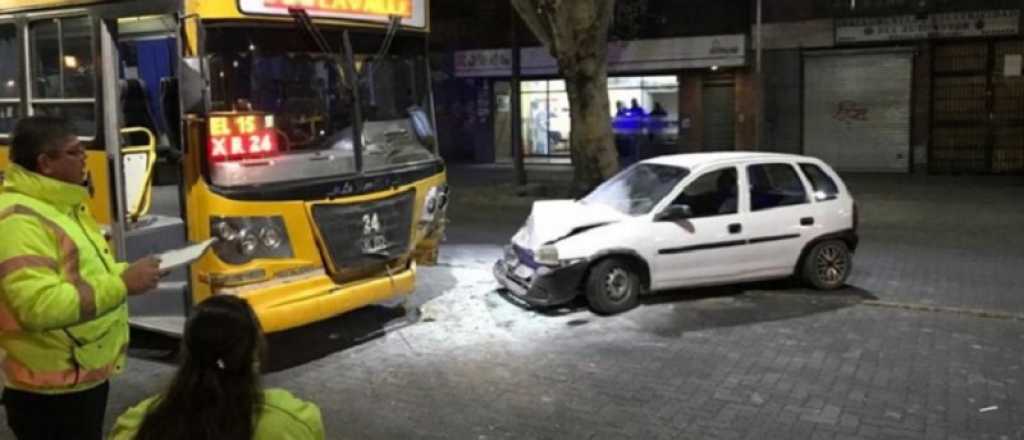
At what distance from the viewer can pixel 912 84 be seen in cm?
2120

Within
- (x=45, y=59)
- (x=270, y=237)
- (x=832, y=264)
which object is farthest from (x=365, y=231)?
(x=832, y=264)

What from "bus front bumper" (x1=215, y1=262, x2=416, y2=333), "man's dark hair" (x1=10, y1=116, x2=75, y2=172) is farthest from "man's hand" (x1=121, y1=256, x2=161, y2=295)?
"bus front bumper" (x1=215, y1=262, x2=416, y2=333)

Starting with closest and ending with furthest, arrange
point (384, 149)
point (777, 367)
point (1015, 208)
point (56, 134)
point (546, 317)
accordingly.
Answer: point (56, 134) < point (777, 367) < point (384, 149) < point (546, 317) < point (1015, 208)

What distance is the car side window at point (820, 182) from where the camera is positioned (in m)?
9.59

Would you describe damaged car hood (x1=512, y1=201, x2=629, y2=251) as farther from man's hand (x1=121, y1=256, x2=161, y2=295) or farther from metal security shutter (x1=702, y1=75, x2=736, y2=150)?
metal security shutter (x1=702, y1=75, x2=736, y2=150)

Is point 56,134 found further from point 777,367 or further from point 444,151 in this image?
point 444,151

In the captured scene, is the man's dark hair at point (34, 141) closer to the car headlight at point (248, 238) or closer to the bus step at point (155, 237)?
the car headlight at point (248, 238)

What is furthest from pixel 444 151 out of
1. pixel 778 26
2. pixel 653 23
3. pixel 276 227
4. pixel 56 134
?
pixel 56 134

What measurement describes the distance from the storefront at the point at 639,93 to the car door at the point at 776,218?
468 inches

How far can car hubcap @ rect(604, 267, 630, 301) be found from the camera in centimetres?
861

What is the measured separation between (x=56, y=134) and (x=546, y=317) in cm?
571

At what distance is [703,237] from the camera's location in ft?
29.2

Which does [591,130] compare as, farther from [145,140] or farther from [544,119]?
[544,119]

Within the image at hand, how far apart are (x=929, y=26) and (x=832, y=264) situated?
43.3 feet
